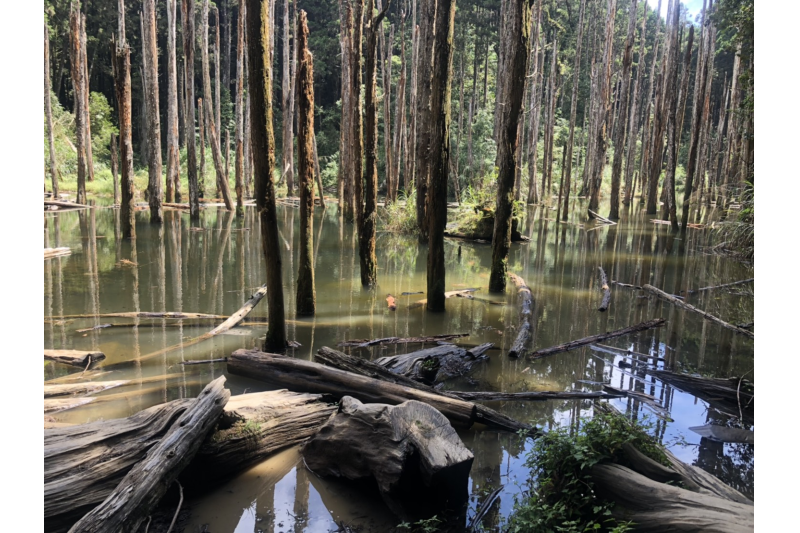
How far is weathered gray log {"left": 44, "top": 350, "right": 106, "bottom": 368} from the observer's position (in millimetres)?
6172

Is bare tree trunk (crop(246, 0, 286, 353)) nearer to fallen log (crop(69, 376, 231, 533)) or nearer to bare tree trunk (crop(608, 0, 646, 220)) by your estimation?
fallen log (crop(69, 376, 231, 533))

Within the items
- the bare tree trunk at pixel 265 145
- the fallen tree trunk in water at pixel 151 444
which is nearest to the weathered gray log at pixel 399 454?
the fallen tree trunk in water at pixel 151 444

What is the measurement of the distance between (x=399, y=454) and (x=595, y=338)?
15.6 ft

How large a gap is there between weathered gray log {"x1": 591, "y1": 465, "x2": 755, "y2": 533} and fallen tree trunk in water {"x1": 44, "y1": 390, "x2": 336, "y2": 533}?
8.12ft

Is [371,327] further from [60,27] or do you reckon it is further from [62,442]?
[60,27]

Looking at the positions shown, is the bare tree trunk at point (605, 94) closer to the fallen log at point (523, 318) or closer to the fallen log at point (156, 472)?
the fallen log at point (523, 318)

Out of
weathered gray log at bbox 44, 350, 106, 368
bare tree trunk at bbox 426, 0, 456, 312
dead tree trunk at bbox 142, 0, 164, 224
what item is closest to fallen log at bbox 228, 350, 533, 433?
weathered gray log at bbox 44, 350, 106, 368

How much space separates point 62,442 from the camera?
11.7ft

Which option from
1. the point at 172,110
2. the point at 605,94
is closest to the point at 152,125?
the point at 172,110

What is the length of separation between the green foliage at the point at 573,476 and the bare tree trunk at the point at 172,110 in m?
21.2

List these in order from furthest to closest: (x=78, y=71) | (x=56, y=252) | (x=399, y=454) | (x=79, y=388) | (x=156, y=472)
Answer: (x=78, y=71) < (x=56, y=252) < (x=79, y=388) < (x=399, y=454) < (x=156, y=472)

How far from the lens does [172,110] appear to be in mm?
22062

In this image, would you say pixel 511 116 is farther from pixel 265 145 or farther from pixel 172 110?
pixel 172 110
